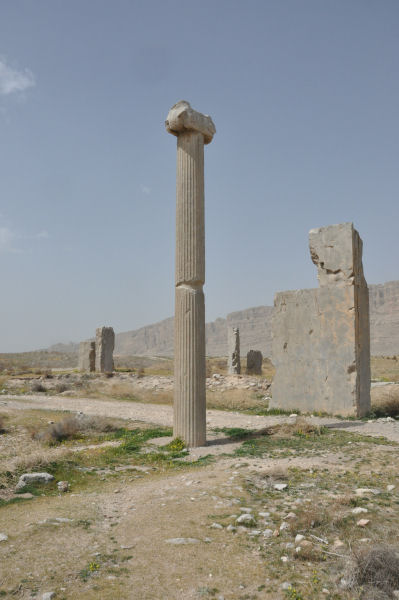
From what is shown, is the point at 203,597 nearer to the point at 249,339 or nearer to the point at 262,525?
the point at 262,525

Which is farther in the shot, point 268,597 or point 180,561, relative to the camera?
point 180,561

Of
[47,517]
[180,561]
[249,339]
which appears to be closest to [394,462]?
[180,561]

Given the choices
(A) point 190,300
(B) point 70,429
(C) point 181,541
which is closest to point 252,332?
(B) point 70,429

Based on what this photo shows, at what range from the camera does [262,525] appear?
182 inches

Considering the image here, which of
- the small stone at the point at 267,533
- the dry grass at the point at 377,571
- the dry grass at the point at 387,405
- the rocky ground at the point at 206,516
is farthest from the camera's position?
the dry grass at the point at 387,405

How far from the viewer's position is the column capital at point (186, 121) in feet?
29.2

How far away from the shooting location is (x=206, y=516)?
4.90 meters

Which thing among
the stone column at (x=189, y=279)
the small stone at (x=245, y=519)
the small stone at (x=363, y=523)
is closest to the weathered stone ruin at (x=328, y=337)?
the stone column at (x=189, y=279)

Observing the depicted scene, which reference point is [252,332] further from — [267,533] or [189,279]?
[267,533]

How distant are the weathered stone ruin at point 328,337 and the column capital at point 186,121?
510cm

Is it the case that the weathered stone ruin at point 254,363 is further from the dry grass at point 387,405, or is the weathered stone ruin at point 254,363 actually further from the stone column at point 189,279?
the stone column at point 189,279

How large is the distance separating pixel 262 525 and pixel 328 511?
72 cm

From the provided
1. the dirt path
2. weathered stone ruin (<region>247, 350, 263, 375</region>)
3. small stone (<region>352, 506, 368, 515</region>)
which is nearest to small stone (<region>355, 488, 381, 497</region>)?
small stone (<region>352, 506, 368, 515</region>)

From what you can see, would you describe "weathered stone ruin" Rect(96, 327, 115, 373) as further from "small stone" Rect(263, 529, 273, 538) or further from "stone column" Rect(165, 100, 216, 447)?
"small stone" Rect(263, 529, 273, 538)
